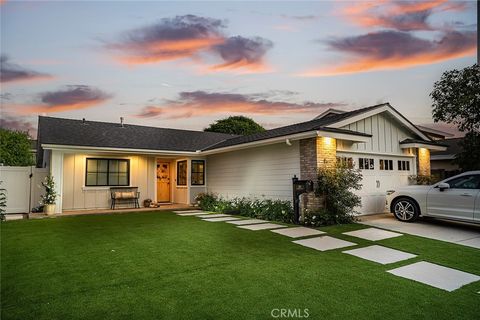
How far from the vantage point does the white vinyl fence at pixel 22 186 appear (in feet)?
34.3

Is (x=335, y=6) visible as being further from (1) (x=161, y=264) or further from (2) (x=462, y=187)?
(1) (x=161, y=264)

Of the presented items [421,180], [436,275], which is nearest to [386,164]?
[421,180]

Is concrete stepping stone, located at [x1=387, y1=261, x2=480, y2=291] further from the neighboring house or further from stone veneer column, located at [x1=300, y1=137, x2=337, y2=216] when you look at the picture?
the neighboring house

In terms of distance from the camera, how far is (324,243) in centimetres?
567

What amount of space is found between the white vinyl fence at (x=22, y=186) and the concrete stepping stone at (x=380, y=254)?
446 inches

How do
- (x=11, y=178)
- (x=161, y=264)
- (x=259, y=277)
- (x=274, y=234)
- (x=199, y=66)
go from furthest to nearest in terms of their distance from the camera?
1. (x=199, y=66)
2. (x=11, y=178)
3. (x=274, y=234)
4. (x=161, y=264)
5. (x=259, y=277)

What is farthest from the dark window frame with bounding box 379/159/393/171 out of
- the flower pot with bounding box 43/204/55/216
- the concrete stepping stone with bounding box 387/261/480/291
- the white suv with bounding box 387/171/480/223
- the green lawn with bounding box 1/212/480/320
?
the flower pot with bounding box 43/204/55/216

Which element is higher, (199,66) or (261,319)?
(199,66)

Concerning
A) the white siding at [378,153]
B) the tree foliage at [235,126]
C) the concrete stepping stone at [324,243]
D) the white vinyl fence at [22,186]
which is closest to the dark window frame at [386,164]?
the white siding at [378,153]

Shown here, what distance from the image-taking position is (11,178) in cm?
1053

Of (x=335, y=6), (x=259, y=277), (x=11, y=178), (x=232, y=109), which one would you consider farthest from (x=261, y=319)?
(x=232, y=109)

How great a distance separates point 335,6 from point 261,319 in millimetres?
9083

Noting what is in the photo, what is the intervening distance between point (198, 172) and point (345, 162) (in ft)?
24.5

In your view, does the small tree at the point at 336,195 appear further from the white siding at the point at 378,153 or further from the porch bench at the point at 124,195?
the porch bench at the point at 124,195
